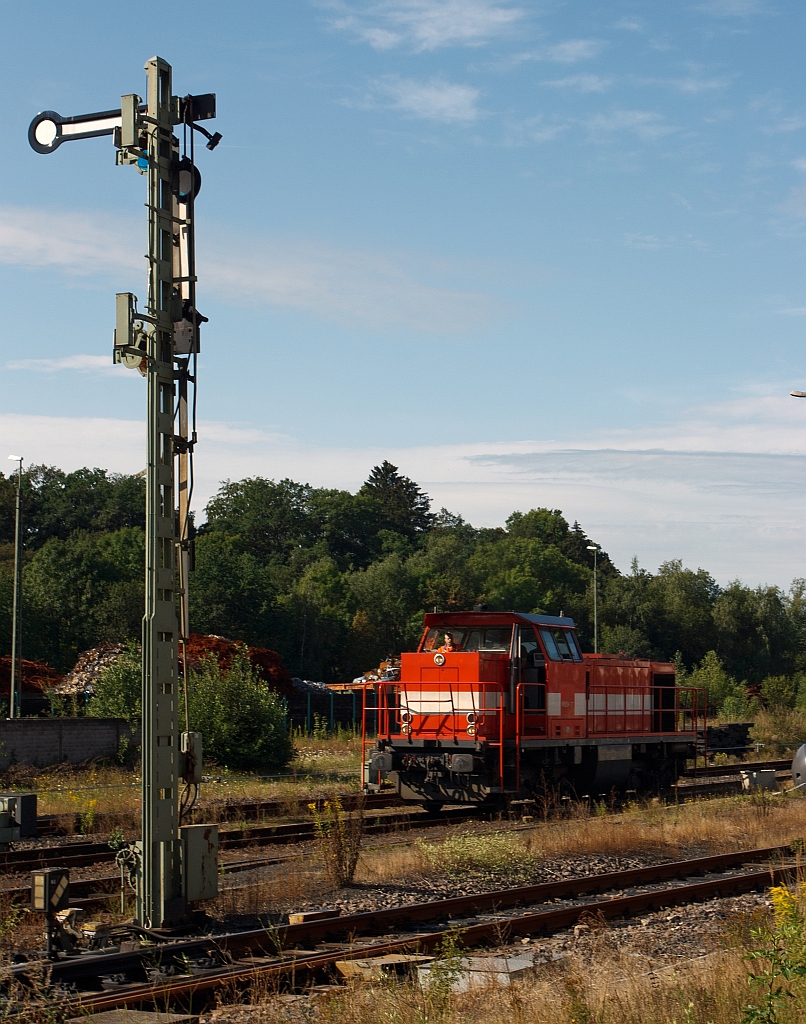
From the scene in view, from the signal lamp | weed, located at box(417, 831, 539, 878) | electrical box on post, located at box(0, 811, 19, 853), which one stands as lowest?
weed, located at box(417, 831, 539, 878)

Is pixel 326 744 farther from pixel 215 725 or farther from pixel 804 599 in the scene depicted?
pixel 804 599

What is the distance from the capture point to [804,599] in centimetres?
9544

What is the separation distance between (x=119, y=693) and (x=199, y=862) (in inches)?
755

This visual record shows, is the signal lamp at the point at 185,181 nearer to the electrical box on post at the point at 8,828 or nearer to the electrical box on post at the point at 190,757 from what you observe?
the electrical box on post at the point at 190,757

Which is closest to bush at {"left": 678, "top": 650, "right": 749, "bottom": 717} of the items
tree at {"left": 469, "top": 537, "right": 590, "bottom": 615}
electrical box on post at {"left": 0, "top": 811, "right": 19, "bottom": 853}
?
electrical box on post at {"left": 0, "top": 811, "right": 19, "bottom": 853}

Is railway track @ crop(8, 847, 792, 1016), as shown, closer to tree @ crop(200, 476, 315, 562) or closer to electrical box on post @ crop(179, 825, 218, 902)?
electrical box on post @ crop(179, 825, 218, 902)

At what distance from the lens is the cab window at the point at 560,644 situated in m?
18.4

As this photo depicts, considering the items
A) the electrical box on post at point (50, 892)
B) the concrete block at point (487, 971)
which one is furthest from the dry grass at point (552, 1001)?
the electrical box on post at point (50, 892)

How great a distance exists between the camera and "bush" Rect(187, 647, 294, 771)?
25.8 meters

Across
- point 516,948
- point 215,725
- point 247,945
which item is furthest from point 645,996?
point 215,725

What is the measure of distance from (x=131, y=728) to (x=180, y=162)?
18895 mm

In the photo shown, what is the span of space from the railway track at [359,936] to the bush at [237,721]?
14.4m

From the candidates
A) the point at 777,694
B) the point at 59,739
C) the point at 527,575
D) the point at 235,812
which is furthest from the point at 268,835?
the point at 527,575

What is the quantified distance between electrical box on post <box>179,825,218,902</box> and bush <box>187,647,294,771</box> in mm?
16288
